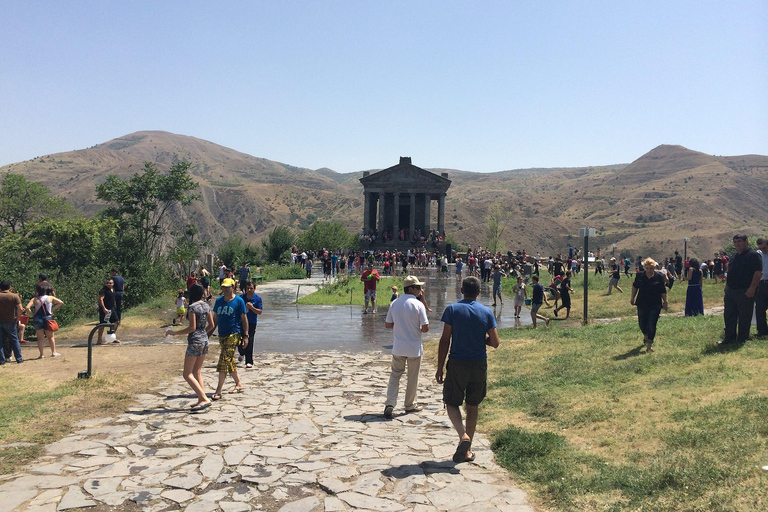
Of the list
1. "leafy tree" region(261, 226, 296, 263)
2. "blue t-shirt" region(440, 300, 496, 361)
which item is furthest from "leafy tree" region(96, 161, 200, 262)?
"blue t-shirt" region(440, 300, 496, 361)

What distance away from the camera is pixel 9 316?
11672 millimetres

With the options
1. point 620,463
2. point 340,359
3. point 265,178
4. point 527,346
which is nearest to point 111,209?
point 340,359

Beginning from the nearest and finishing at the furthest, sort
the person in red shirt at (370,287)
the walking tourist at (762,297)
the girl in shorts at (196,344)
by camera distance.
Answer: the girl in shorts at (196,344) → the walking tourist at (762,297) → the person in red shirt at (370,287)

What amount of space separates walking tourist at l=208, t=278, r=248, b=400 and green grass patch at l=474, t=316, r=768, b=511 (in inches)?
141

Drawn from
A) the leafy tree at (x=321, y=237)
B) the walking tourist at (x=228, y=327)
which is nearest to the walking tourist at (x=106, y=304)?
the walking tourist at (x=228, y=327)

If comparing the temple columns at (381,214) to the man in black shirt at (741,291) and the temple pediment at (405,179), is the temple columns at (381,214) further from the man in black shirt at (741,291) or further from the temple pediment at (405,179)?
the man in black shirt at (741,291)

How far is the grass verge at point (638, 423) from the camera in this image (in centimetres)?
491

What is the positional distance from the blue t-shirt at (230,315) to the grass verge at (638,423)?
3.66m

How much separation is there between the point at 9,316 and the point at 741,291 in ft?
40.6

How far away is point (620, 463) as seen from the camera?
224 inches

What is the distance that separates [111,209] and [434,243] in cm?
2742

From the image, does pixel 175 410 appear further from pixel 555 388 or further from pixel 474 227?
pixel 474 227

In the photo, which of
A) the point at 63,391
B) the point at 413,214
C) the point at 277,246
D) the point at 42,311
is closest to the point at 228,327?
the point at 63,391

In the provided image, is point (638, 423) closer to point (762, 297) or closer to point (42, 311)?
point (762, 297)
